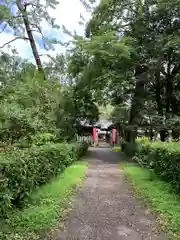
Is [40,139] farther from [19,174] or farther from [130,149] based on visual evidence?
[130,149]

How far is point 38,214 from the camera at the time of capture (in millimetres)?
6211

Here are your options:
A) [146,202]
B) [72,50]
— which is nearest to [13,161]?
[146,202]

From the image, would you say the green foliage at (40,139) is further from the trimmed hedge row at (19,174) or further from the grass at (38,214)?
the grass at (38,214)

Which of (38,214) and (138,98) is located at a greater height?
(138,98)

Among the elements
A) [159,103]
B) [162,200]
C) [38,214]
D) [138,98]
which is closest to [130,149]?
[138,98]

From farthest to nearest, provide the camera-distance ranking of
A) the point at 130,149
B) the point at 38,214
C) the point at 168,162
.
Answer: the point at 130,149, the point at 168,162, the point at 38,214

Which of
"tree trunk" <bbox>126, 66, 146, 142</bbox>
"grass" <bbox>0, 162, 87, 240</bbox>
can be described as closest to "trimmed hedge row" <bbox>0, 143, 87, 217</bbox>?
"grass" <bbox>0, 162, 87, 240</bbox>

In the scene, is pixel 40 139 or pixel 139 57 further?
pixel 139 57

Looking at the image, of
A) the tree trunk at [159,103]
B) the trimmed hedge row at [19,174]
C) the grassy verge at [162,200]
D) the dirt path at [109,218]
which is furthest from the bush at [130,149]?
the trimmed hedge row at [19,174]

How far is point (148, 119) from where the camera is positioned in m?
22.6

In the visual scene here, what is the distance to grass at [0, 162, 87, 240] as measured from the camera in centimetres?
518

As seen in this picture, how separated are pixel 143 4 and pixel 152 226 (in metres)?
18.7

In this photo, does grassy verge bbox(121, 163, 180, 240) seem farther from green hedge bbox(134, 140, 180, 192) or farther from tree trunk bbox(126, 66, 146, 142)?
tree trunk bbox(126, 66, 146, 142)

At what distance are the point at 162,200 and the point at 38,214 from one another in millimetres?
3139
